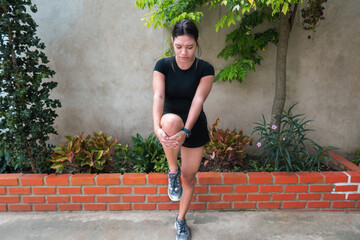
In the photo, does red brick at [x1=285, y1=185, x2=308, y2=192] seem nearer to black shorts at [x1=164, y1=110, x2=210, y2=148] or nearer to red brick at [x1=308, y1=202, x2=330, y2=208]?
red brick at [x1=308, y1=202, x2=330, y2=208]

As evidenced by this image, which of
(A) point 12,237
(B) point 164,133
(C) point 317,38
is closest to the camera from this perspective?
(B) point 164,133

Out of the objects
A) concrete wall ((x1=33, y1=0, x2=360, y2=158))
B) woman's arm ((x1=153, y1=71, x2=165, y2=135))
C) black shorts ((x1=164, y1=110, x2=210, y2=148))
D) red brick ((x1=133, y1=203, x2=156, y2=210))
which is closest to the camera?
woman's arm ((x1=153, y1=71, x2=165, y2=135))

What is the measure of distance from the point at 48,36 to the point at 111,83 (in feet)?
3.23

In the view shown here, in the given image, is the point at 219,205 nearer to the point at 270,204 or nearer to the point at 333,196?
the point at 270,204

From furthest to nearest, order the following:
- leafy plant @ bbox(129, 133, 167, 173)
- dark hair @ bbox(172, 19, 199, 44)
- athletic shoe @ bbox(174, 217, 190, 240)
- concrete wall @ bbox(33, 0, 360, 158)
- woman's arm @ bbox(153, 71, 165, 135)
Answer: concrete wall @ bbox(33, 0, 360, 158)
leafy plant @ bbox(129, 133, 167, 173)
athletic shoe @ bbox(174, 217, 190, 240)
woman's arm @ bbox(153, 71, 165, 135)
dark hair @ bbox(172, 19, 199, 44)

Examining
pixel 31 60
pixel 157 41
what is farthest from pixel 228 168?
pixel 31 60

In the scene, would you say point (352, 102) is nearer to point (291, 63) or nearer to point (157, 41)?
point (291, 63)

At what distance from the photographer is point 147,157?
2639 mm

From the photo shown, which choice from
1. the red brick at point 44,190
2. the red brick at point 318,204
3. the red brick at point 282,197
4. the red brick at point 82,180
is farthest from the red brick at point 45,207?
the red brick at point 318,204

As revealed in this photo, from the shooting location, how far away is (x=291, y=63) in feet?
9.97

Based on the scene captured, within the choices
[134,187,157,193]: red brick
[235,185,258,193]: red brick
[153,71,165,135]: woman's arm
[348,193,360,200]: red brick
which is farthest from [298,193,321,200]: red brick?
[153,71,165,135]: woman's arm

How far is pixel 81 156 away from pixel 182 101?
137 cm

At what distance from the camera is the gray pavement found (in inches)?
82.4

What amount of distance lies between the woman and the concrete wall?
52.6 inches
